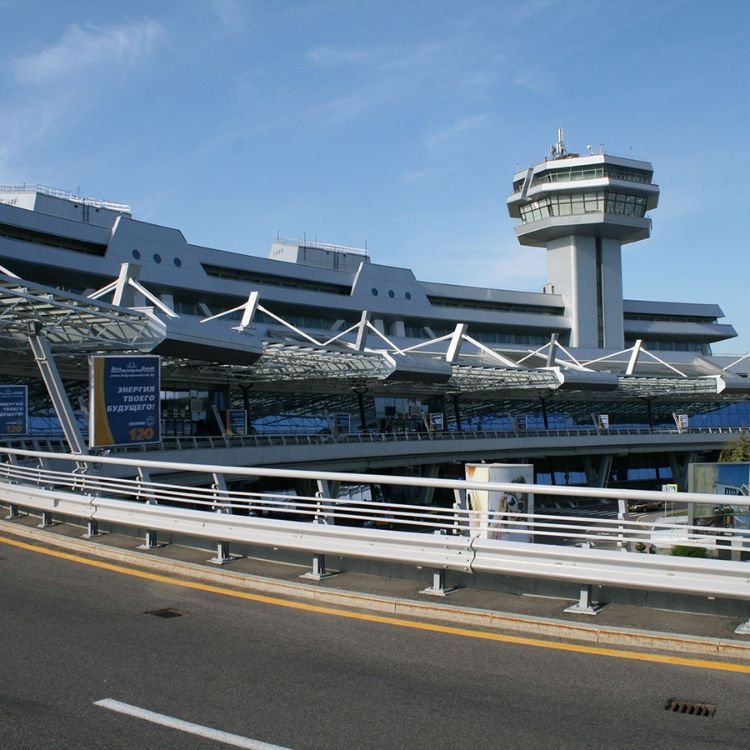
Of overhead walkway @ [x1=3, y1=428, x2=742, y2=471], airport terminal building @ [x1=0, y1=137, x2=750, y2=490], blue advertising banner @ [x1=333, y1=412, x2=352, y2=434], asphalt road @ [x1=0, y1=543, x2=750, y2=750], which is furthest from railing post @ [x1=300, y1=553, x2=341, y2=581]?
blue advertising banner @ [x1=333, y1=412, x2=352, y2=434]

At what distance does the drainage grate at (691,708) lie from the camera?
5.36 meters

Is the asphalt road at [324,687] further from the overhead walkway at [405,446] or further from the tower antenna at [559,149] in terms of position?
the tower antenna at [559,149]

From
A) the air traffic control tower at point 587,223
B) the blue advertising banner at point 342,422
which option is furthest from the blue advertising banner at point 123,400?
the air traffic control tower at point 587,223

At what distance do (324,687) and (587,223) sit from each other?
103m

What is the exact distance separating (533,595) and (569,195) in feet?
334

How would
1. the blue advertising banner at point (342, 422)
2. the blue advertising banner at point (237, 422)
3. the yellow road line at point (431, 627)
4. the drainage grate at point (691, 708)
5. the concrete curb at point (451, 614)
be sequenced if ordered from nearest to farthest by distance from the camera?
the drainage grate at point (691, 708) → the yellow road line at point (431, 627) → the concrete curb at point (451, 614) → the blue advertising banner at point (237, 422) → the blue advertising banner at point (342, 422)

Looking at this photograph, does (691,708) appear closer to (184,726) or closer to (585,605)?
(585,605)

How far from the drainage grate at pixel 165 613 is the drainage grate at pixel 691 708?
4.61 meters

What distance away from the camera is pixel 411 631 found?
746 centimetres

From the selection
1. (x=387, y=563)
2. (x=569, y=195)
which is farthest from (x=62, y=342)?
(x=569, y=195)

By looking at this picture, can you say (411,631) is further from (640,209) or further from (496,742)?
(640,209)

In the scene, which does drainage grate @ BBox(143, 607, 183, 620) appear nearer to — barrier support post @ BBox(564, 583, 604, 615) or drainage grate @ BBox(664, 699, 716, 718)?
barrier support post @ BBox(564, 583, 604, 615)

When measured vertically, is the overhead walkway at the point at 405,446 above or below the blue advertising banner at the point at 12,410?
below

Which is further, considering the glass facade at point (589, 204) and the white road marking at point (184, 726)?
the glass facade at point (589, 204)
